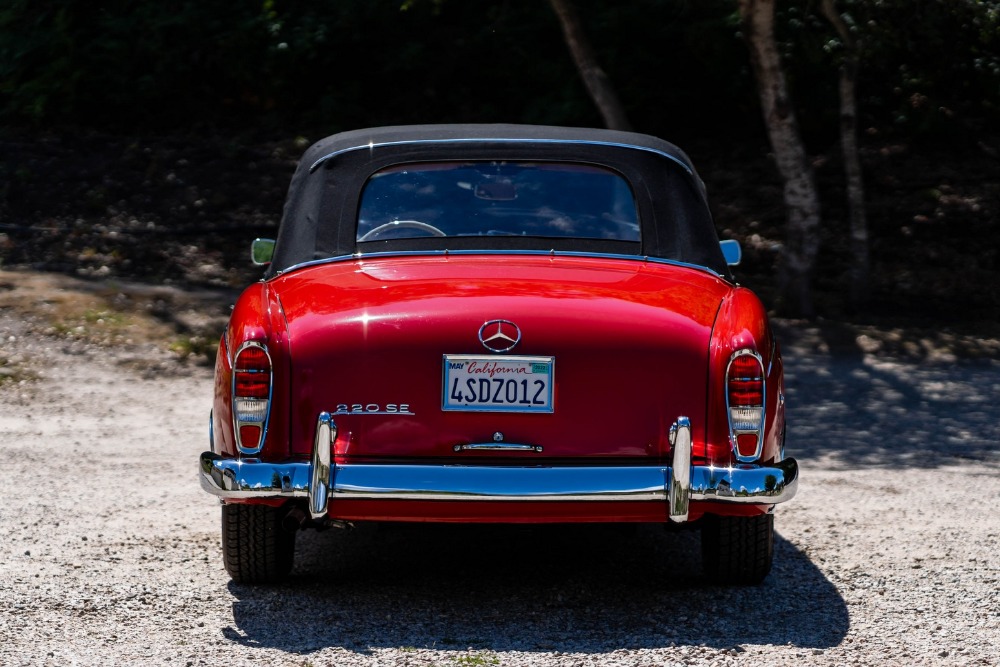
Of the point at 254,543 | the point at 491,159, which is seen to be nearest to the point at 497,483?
the point at 254,543

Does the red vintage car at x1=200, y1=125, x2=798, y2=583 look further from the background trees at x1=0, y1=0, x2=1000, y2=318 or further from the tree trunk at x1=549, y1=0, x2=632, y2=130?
the background trees at x1=0, y1=0, x2=1000, y2=318

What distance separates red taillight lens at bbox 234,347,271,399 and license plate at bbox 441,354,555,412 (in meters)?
0.57

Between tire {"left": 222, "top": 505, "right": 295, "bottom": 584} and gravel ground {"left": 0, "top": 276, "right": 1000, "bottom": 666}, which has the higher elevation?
tire {"left": 222, "top": 505, "right": 295, "bottom": 584}

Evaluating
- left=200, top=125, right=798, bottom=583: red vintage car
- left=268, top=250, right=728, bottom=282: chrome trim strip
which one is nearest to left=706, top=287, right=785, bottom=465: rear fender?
left=200, top=125, right=798, bottom=583: red vintage car

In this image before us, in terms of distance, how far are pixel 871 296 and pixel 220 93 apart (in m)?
10.7

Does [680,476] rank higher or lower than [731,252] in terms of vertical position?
lower

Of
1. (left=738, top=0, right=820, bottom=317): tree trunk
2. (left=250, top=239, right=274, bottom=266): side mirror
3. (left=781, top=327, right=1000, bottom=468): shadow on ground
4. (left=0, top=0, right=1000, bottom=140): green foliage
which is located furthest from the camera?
(left=0, top=0, right=1000, bottom=140): green foliage

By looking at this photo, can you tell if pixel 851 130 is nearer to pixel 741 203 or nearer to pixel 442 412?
pixel 741 203

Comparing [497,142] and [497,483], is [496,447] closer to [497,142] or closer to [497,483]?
[497,483]

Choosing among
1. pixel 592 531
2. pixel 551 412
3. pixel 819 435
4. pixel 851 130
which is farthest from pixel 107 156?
pixel 551 412

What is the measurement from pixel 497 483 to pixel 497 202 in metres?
1.43

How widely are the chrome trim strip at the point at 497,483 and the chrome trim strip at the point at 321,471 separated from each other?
0.06 ft

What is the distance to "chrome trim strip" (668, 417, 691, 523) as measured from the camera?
4133 millimetres

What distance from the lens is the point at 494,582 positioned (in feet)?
16.1
